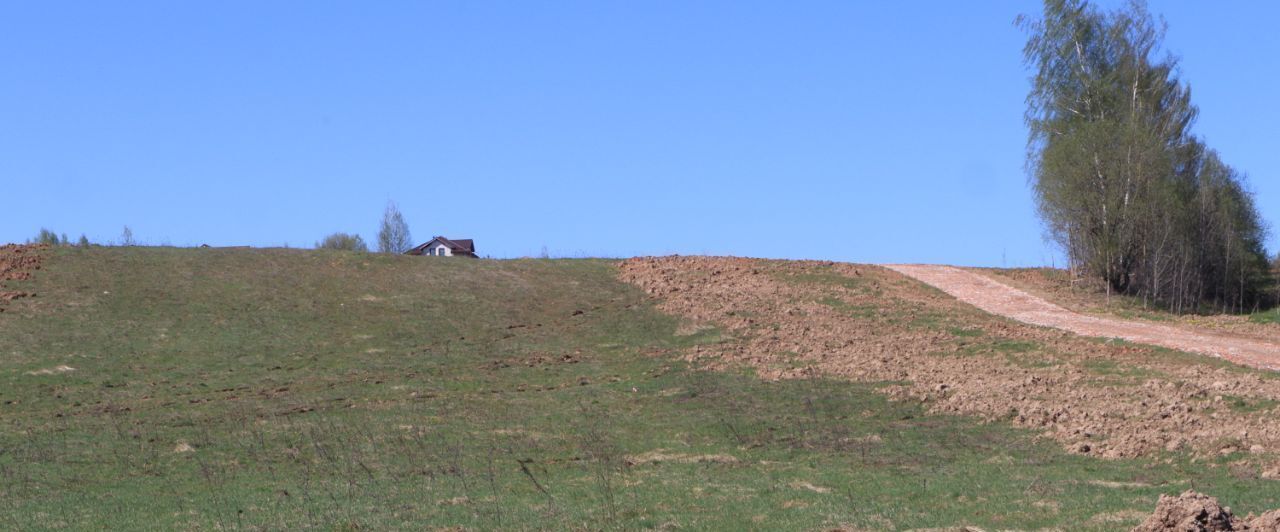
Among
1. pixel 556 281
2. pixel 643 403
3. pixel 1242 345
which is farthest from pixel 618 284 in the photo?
pixel 1242 345

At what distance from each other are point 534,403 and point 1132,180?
82.8 feet

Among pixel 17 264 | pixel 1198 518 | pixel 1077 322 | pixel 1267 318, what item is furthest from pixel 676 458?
pixel 17 264

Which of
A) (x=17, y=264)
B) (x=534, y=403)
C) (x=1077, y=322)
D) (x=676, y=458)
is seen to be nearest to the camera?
(x=676, y=458)

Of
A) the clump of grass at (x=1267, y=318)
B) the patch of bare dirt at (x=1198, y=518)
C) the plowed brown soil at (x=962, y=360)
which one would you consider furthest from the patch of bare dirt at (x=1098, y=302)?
the patch of bare dirt at (x=1198, y=518)

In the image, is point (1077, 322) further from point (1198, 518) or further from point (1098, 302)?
point (1198, 518)

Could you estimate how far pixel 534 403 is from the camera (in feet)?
85.4

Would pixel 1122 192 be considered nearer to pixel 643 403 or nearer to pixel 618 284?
pixel 618 284

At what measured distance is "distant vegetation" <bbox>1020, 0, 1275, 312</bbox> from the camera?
4212 cm

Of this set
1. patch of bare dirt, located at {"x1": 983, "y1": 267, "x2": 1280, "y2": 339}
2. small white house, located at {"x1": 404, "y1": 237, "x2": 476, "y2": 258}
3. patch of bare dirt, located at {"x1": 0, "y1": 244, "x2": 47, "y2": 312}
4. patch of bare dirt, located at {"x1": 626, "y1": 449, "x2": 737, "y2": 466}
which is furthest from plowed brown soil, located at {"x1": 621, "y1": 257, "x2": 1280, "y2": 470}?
small white house, located at {"x1": 404, "y1": 237, "x2": 476, "y2": 258}

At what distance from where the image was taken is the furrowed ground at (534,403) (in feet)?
52.8

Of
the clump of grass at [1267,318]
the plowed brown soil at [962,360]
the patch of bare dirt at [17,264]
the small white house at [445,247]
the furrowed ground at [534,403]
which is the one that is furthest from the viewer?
the small white house at [445,247]

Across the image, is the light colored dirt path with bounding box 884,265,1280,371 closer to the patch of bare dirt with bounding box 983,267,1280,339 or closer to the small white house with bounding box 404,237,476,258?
the patch of bare dirt with bounding box 983,267,1280,339

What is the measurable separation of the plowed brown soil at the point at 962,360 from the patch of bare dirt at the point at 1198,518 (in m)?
6.11

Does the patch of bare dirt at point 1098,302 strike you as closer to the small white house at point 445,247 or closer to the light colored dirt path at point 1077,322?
the light colored dirt path at point 1077,322
